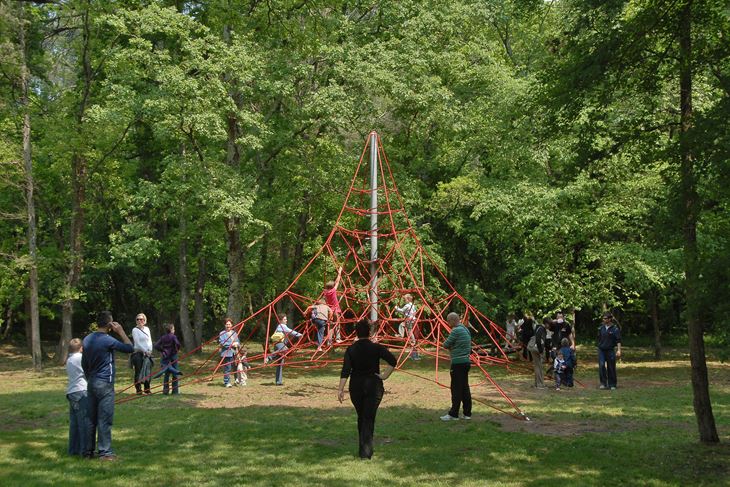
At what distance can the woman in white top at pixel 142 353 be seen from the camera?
13.2 meters

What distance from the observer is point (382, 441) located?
367 inches

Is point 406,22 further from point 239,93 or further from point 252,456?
point 252,456

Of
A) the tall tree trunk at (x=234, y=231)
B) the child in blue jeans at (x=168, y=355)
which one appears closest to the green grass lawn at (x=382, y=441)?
the child in blue jeans at (x=168, y=355)

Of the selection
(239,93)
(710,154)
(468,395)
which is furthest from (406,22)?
(710,154)

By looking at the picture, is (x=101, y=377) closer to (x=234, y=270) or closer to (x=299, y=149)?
(x=234, y=270)

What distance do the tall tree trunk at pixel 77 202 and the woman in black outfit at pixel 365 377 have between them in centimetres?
1554

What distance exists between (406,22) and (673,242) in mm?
15462

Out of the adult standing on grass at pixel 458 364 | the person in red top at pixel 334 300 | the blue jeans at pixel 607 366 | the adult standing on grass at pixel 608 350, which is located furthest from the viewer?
the blue jeans at pixel 607 366

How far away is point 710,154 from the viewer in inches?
308

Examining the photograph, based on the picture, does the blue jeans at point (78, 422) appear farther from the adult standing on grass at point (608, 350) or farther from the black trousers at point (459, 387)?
the adult standing on grass at point (608, 350)

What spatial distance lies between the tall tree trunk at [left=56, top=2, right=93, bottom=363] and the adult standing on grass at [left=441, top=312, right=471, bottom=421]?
46.4 feet

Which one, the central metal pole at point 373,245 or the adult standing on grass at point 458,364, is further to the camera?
the central metal pole at point 373,245

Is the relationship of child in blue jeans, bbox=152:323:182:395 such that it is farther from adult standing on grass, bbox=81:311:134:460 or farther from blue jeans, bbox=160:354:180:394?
adult standing on grass, bbox=81:311:134:460

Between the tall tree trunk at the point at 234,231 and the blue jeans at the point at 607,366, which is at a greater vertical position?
the tall tree trunk at the point at 234,231
